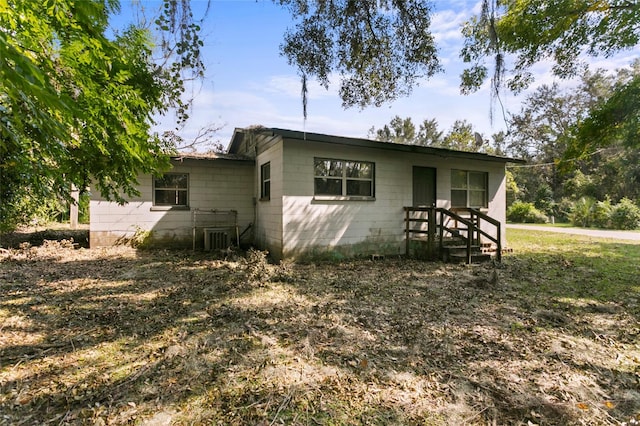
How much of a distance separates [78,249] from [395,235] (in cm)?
879

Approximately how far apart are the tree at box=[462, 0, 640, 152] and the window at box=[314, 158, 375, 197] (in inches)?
139

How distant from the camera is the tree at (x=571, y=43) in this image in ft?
22.7

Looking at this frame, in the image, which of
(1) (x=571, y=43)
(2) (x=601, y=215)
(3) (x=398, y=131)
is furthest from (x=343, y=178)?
(3) (x=398, y=131)

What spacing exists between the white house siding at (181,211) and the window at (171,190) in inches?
5.8

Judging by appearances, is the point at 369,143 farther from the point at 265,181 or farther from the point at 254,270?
the point at 254,270

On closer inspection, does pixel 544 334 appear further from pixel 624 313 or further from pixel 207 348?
pixel 207 348

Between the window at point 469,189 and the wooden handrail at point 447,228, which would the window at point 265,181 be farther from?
the window at point 469,189

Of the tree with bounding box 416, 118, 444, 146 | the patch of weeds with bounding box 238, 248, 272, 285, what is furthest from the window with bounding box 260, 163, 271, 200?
the tree with bounding box 416, 118, 444, 146

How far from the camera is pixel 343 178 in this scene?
8141 mm

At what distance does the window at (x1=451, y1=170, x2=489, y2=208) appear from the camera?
31.9 feet

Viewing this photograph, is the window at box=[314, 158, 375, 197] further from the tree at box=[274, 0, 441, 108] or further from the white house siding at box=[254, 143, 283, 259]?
the tree at box=[274, 0, 441, 108]

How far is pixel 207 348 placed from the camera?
314 cm

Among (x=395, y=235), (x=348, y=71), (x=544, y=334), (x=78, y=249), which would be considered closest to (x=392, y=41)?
(x=348, y=71)

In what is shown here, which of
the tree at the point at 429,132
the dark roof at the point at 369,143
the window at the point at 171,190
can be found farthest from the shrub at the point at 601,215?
the tree at the point at 429,132
